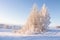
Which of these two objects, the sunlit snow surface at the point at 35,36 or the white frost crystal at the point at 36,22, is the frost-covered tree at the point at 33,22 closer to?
the white frost crystal at the point at 36,22

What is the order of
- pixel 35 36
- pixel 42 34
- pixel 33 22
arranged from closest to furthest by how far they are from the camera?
pixel 35 36
pixel 42 34
pixel 33 22

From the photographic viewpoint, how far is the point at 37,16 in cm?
416

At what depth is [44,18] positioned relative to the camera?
4.21m

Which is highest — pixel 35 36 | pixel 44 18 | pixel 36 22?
pixel 44 18

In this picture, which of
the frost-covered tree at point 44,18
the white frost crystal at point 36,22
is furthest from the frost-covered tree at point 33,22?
the frost-covered tree at point 44,18

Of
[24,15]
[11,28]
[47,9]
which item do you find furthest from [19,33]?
[47,9]

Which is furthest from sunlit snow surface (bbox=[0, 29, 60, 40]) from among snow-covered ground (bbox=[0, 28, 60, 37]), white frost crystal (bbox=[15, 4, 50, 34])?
white frost crystal (bbox=[15, 4, 50, 34])

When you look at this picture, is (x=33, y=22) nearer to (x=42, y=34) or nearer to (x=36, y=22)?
(x=36, y=22)

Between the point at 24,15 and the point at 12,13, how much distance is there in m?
0.33

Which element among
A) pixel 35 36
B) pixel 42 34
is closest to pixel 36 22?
pixel 42 34

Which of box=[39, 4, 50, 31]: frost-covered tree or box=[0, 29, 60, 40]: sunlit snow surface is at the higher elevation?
box=[39, 4, 50, 31]: frost-covered tree

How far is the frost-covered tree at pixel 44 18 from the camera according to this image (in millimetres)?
3914

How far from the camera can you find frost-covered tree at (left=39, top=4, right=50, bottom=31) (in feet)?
12.8

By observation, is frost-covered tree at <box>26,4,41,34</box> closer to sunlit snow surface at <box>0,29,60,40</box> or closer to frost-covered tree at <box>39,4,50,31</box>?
frost-covered tree at <box>39,4,50,31</box>
